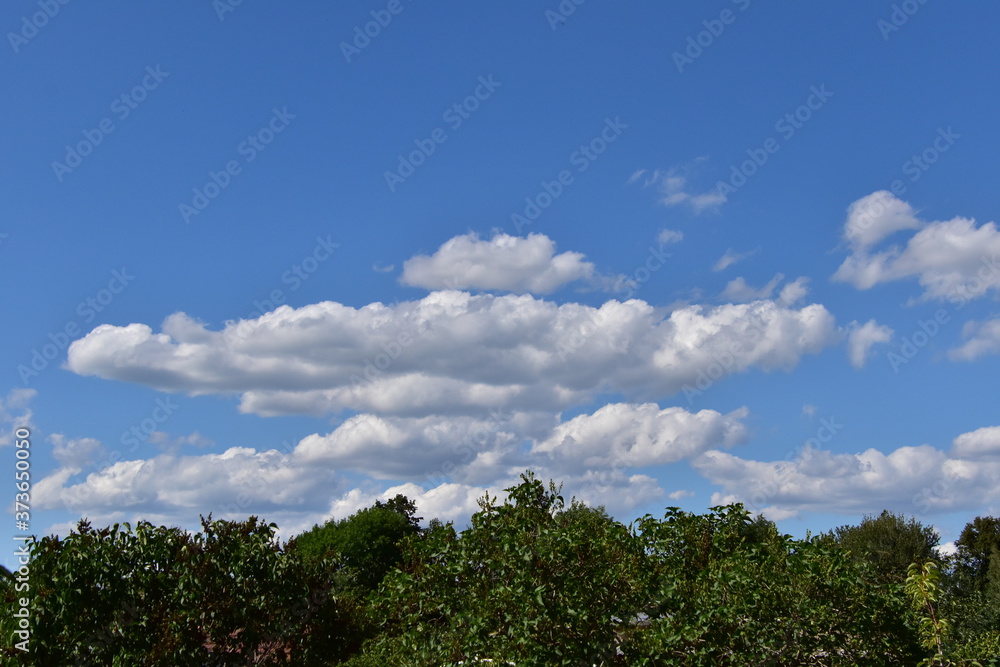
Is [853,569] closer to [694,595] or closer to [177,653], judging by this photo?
[694,595]

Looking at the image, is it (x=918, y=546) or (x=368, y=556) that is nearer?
(x=918, y=546)

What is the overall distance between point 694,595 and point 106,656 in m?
10.1

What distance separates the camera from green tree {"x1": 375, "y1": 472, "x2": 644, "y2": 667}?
13156 mm

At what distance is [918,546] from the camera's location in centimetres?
5497

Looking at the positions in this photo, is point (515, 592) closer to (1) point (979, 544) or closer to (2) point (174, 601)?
(2) point (174, 601)

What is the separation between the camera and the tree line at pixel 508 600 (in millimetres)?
13148

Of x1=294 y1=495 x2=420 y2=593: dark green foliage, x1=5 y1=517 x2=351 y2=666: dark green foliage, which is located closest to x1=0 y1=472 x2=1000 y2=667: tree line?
x1=5 y1=517 x2=351 y2=666: dark green foliage

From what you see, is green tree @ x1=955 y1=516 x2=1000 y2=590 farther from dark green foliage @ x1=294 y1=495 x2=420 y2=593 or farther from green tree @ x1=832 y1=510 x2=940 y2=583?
dark green foliage @ x1=294 y1=495 x2=420 y2=593

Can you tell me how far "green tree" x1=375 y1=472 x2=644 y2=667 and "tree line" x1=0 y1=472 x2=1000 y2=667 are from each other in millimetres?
31

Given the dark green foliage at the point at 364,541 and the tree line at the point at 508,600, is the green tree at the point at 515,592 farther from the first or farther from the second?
the dark green foliage at the point at 364,541

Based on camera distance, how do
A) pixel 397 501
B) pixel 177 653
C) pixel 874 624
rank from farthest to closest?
pixel 397 501, pixel 177 653, pixel 874 624

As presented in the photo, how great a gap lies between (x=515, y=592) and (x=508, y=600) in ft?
1.05

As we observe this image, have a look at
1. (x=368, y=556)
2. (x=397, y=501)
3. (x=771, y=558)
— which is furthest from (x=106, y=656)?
(x=397, y=501)

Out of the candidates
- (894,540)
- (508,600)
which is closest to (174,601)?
(508,600)
